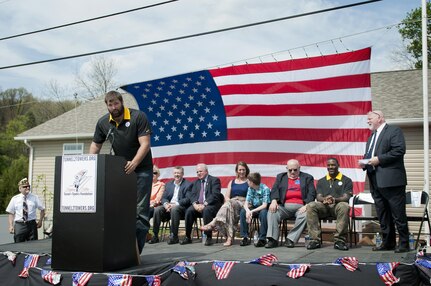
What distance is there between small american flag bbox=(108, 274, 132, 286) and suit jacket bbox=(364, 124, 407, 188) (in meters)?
2.98

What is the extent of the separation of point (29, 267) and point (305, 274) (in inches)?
115

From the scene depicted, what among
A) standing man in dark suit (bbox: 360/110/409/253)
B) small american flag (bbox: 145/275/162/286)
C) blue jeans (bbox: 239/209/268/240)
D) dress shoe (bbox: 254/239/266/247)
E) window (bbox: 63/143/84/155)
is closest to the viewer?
small american flag (bbox: 145/275/162/286)

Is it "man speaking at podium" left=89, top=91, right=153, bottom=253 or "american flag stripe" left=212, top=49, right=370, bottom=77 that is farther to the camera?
"american flag stripe" left=212, top=49, right=370, bottom=77

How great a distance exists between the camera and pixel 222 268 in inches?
177

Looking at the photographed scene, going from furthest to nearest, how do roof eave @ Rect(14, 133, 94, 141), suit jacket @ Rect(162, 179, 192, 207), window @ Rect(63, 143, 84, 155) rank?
1. window @ Rect(63, 143, 84, 155)
2. roof eave @ Rect(14, 133, 94, 141)
3. suit jacket @ Rect(162, 179, 192, 207)

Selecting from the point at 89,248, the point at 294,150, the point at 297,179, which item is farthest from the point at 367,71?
the point at 89,248

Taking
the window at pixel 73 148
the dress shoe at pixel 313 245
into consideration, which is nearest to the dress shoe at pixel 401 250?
the dress shoe at pixel 313 245

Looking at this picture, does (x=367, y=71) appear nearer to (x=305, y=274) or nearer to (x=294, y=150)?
(x=294, y=150)

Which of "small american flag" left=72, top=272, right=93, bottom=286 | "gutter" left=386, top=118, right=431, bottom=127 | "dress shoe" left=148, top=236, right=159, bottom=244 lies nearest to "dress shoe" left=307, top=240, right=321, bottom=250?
"dress shoe" left=148, top=236, right=159, bottom=244

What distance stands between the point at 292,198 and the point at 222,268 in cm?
255

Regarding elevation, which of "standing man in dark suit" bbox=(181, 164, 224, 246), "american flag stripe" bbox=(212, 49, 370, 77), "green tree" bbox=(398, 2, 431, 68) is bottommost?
"standing man in dark suit" bbox=(181, 164, 224, 246)

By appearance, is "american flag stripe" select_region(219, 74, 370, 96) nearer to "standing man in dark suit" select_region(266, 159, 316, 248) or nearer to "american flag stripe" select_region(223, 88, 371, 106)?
"american flag stripe" select_region(223, 88, 371, 106)

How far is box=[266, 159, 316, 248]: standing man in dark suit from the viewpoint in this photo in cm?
646

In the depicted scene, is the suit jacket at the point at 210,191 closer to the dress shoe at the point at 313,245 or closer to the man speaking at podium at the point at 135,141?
the dress shoe at the point at 313,245
